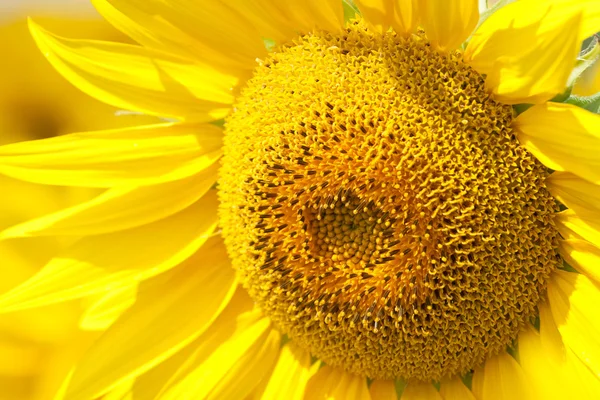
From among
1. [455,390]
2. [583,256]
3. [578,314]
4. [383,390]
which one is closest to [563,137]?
[583,256]

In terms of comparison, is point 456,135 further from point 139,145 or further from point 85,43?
point 85,43

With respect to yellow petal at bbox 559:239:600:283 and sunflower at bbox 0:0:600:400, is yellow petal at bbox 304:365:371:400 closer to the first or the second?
sunflower at bbox 0:0:600:400

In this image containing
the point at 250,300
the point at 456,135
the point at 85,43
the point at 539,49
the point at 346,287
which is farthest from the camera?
the point at 250,300

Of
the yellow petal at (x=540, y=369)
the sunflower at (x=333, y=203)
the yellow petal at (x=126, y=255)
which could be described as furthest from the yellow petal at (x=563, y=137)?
the yellow petal at (x=126, y=255)

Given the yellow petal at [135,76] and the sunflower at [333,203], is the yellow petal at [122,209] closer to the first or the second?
the sunflower at [333,203]

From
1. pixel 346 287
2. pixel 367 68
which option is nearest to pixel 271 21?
pixel 367 68

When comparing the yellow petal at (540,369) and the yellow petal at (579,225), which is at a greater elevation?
the yellow petal at (579,225)
